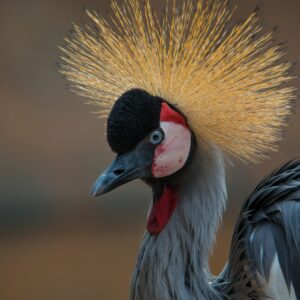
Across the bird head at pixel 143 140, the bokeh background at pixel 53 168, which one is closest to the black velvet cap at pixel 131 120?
the bird head at pixel 143 140

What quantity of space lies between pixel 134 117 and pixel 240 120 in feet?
0.89

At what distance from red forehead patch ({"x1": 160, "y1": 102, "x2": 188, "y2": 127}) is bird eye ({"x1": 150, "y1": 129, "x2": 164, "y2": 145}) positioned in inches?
1.2

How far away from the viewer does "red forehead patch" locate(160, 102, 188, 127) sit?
5.85 ft

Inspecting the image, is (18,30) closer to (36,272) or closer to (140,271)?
(36,272)

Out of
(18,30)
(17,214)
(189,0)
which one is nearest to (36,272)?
(17,214)

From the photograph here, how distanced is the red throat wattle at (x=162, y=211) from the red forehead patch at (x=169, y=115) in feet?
0.54

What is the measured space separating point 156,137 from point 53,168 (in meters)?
2.00

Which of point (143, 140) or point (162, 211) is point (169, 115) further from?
point (162, 211)

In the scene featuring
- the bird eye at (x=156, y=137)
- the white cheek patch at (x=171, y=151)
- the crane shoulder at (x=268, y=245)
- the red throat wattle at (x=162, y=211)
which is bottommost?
the crane shoulder at (x=268, y=245)

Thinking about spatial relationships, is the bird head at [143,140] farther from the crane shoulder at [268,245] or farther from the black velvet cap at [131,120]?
the crane shoulder at [268,245]

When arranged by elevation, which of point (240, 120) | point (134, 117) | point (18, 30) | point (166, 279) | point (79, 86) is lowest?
point (166, 279)

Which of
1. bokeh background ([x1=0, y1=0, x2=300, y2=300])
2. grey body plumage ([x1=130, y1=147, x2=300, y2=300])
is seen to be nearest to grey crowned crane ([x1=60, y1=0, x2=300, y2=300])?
grey body plumage ([x1=130, y1=147, x2=300, y2=300])

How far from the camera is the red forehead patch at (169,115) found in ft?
5.85

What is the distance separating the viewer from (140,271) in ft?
6.00
